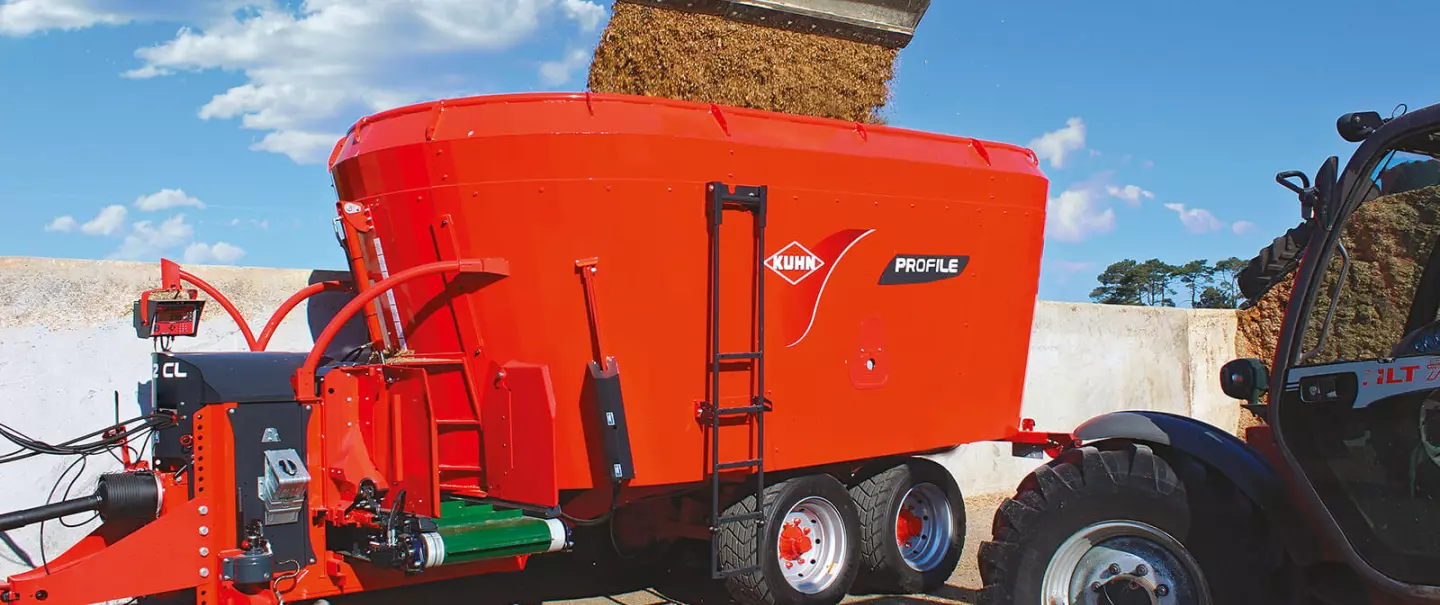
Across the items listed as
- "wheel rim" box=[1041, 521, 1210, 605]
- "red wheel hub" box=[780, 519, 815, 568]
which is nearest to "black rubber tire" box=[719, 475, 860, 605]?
"red wheel hub" box=[780, 519, 815, 568]

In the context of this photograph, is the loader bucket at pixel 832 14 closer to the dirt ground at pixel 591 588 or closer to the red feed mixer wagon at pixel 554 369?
the red feed mixer wagon at pixel 554 369

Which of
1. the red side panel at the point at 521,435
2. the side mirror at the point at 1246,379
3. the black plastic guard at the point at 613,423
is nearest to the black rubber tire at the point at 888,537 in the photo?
the black plastic guard at the point at 613,423

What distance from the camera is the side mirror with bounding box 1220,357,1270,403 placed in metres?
4.70

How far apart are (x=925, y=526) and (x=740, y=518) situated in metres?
1.91

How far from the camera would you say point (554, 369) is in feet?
19.5

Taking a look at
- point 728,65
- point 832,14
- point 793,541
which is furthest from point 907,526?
point 832,14

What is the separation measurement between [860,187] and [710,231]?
3.47 feet

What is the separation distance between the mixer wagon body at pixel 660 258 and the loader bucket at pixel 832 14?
1853 mm

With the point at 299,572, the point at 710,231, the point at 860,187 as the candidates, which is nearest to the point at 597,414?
the point at 710,231

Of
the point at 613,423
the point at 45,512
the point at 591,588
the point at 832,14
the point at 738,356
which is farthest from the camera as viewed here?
the point at 832,14

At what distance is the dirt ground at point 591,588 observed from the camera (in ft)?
23.8

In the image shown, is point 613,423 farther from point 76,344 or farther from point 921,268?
point 76,344

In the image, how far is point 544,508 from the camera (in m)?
5.92

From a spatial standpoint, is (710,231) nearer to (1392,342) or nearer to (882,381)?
(882,381)
